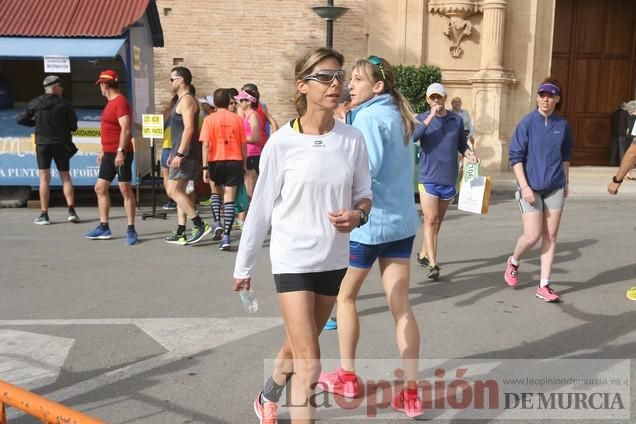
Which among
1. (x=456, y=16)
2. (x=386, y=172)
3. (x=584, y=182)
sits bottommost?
(x=584, y=182)

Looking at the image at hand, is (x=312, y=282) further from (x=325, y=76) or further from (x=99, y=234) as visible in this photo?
(x=99, y=234)

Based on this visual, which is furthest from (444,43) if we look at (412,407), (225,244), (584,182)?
(412,407)

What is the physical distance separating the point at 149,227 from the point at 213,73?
8352 mm

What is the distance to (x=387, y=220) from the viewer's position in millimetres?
3809

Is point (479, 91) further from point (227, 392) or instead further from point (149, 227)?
point (227, 392)

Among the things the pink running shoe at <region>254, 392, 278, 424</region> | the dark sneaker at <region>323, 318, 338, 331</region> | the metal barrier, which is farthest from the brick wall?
the metal barrier

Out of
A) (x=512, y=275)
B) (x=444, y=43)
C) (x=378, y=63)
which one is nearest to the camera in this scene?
(x=378, y=63)

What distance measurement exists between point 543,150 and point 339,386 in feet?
9.71

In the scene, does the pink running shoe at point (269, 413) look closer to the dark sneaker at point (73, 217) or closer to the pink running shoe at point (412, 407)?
the pink running shoe at point (412, 407)

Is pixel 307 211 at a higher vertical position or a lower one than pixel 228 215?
higher

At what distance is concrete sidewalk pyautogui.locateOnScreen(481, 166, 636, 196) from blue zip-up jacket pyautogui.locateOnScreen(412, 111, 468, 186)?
6890mm

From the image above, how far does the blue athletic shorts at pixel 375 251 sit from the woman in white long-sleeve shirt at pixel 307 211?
2.22 feet

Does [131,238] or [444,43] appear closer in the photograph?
[131,238]

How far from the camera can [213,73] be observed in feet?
55.6
